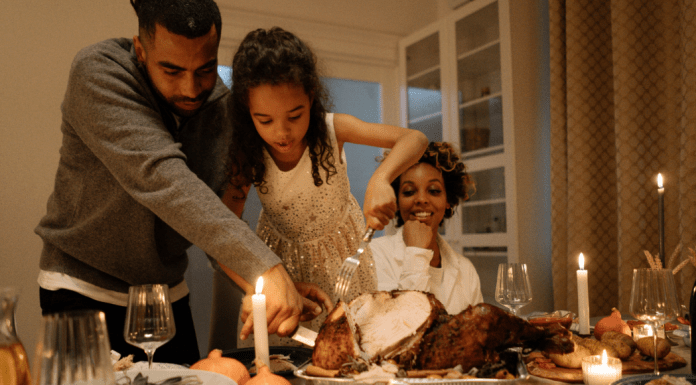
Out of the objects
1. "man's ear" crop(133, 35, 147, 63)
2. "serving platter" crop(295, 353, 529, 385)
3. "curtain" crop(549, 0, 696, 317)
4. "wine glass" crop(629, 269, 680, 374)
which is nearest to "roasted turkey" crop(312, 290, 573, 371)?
"serving platter" crop(295, 353, 529, 385)

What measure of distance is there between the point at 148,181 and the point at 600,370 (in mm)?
814

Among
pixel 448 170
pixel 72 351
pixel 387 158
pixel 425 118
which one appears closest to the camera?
pixel 72 351

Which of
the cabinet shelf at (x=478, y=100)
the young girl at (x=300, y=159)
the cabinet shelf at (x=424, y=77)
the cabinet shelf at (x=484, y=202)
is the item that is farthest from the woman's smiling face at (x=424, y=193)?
the cabinet shelf at (x=424, y=77)

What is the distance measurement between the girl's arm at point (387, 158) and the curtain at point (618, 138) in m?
1.59

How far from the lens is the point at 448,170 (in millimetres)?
2021

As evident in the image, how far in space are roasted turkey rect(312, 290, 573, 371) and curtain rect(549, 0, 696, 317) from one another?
6.02 feet

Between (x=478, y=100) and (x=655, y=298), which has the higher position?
(x=478, y=100)

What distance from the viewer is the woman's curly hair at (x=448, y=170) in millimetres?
1969

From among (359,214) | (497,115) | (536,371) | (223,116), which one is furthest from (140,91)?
(497,115)

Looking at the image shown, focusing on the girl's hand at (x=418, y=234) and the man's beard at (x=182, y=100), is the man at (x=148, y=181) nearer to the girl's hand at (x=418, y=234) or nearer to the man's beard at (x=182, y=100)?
the man's beard at (x=182, y=100)

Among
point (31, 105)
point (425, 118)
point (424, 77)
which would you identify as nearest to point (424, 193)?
point (425, 118)

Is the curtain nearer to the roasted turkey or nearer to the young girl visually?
the young girl

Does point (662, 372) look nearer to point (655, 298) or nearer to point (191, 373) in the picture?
point (655, 298)

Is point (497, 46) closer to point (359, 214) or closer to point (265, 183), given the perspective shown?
point (359, 214)
